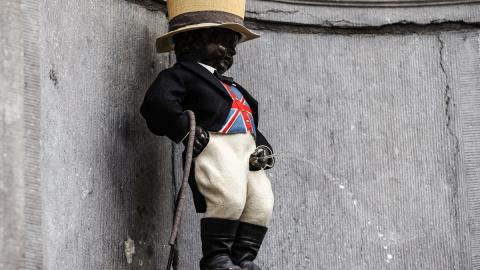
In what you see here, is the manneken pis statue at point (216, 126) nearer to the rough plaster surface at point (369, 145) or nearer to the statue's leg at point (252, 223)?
the statue's leg at point (252, 223)

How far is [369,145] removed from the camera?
345cm

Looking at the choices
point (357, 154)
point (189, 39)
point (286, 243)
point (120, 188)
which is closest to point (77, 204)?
A: point (120, 188)

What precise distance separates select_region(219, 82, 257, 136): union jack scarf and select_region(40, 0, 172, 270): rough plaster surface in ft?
1.06

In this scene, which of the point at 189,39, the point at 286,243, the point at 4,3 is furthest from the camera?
the point at 286,243

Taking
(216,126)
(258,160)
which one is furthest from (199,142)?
(258,160)

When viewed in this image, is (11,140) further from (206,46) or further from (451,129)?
(451,129)

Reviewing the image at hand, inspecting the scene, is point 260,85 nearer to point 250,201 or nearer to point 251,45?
point 251,45

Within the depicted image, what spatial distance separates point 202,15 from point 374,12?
97 centimetres

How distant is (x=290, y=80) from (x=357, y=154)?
1.20 feet

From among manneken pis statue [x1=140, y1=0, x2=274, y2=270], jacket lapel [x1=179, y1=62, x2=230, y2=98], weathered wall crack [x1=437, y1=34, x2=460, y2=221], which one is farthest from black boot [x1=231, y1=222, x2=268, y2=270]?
weathered wall crack [x1=437, y1=34, x2=460, y2=221]

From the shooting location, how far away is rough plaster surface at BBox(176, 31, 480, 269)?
333 centimetres

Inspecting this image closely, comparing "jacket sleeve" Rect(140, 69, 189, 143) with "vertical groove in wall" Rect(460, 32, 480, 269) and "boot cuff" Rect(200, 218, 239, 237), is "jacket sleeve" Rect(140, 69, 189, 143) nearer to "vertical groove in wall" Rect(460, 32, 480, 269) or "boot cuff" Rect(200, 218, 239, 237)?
"boot cuff" Rect(200, 218, 239, 237)

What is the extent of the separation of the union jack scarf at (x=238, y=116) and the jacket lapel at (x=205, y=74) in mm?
45

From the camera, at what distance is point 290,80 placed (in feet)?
11.3
